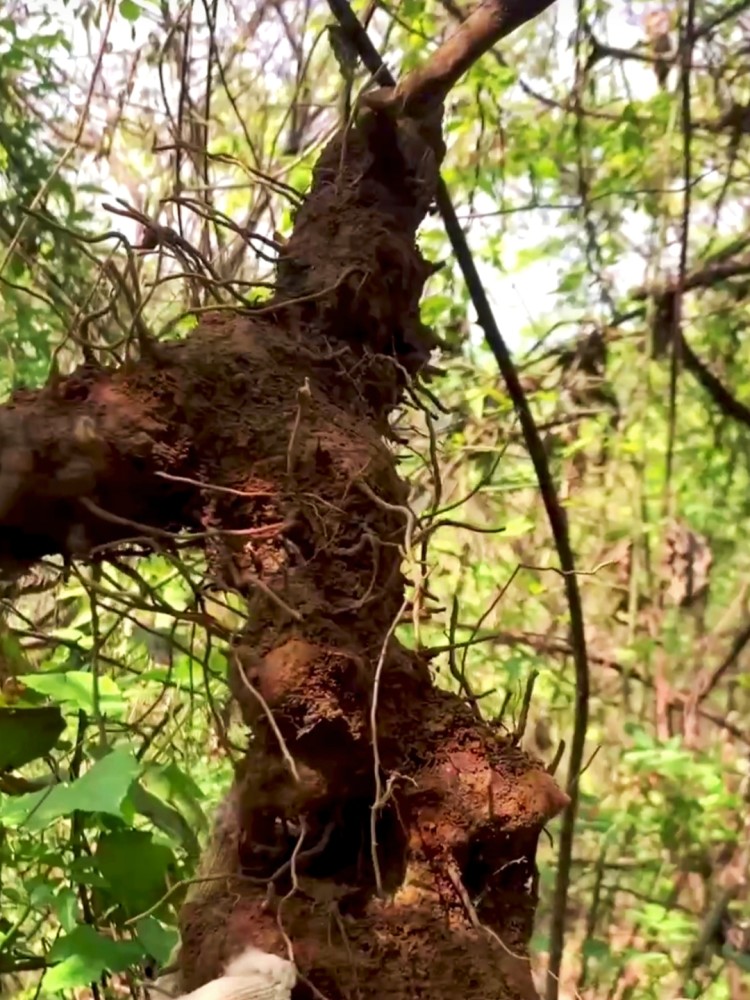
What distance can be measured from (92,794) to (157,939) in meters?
0.20

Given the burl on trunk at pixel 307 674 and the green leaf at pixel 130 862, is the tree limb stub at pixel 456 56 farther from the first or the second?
the green leaf at pixel 130 862

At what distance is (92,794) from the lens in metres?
0.67

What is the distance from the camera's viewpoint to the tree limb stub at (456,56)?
2.77 feet

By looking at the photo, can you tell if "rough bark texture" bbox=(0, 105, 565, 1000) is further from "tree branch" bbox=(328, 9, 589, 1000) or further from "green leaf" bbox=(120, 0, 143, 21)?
"green leaf" bbox=(120, 0, 143, 21)

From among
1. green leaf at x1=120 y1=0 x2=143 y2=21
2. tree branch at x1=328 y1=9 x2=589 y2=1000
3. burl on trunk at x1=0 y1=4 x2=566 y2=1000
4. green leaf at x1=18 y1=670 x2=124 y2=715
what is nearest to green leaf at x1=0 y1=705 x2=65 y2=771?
green leaf at x1=18 y1=670 x2=124 y2=715

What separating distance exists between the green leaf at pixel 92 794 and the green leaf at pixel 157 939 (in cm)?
15

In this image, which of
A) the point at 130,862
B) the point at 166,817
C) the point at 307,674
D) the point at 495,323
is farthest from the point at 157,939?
the point at 495,323

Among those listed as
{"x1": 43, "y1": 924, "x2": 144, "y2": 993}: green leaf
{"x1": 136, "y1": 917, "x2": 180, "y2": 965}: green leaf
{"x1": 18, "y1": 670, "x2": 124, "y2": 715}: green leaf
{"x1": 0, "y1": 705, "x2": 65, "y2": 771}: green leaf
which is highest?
{"x1": 18, "y1": 670, "x2": 124, "y2": 715}: green leaf

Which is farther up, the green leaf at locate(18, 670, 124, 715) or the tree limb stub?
the tree limb stub

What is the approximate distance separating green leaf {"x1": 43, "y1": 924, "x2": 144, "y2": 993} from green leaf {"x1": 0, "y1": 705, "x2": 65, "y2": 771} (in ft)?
0.44

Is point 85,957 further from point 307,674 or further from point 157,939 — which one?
point 307,674

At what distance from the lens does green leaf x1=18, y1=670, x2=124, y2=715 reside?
863 mm

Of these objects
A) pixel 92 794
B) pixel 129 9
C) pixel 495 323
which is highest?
pixel 129 9

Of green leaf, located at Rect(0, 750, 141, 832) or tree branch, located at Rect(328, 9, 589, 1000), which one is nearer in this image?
green leaf, located at Rect(0, 750, 141, 832)
